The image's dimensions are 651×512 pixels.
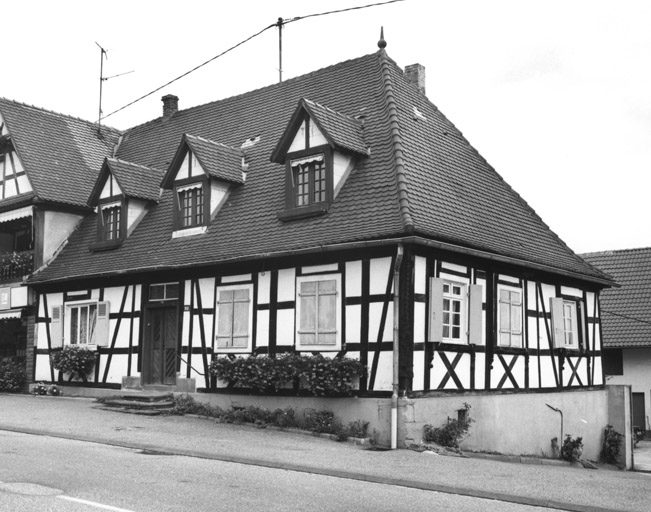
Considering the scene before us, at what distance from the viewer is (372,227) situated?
17.5 metres

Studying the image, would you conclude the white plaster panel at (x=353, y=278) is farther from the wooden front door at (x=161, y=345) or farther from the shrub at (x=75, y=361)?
the shrub at (x=75, y=361)

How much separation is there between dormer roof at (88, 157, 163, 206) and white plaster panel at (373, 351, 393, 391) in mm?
10143

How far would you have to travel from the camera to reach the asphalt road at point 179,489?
912 centimetres

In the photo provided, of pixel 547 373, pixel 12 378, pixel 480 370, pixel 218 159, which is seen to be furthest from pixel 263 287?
pixel 12 378

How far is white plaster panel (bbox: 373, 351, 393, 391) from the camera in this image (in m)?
17.1

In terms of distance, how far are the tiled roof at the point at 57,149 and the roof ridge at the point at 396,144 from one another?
10.4 metres

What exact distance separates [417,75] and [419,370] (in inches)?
432

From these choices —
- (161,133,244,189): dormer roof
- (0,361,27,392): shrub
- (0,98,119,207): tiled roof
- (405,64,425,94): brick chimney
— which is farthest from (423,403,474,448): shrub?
(0,98,119,207): tiled roof

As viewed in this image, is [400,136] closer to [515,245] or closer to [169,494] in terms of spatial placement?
[515,245]

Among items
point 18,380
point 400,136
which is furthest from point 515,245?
point 18,380

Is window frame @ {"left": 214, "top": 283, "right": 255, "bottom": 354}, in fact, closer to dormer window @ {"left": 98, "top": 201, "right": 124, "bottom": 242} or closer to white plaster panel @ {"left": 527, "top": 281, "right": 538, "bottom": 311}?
dormer window @ {"left": 98, "top": 201, "right": 124, "bottom": 242}

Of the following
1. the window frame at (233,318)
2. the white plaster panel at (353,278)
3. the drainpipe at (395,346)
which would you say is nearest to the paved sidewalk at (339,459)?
the drainpipe at (395,346)

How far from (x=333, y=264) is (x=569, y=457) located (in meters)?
8.60

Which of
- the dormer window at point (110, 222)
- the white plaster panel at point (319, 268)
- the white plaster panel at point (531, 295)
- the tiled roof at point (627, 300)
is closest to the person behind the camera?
the white plaster panel at point (319, 268)
